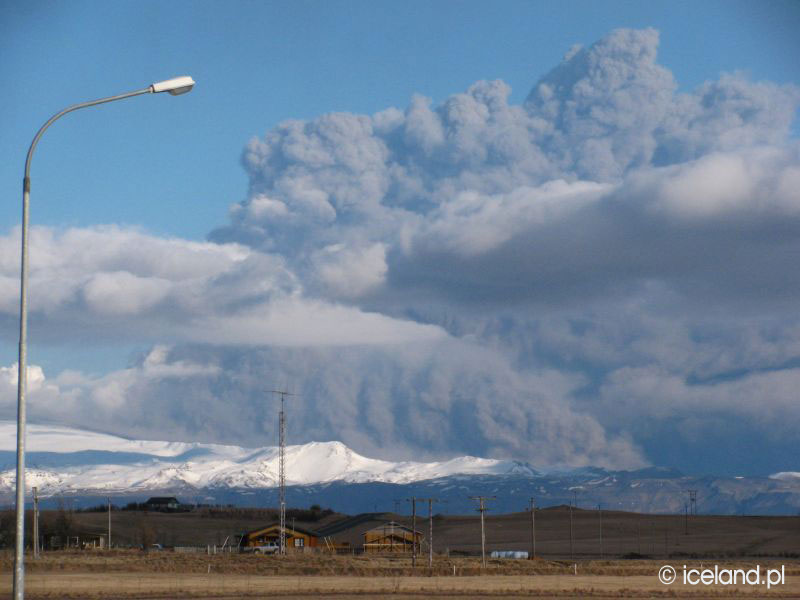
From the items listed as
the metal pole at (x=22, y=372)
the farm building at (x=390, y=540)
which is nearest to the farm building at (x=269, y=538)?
the farm building at (x=390, y=540)

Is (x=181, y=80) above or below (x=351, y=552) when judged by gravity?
above

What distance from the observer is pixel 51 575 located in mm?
99438

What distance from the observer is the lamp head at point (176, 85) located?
131 ft

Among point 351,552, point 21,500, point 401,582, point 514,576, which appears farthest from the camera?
point 351,552

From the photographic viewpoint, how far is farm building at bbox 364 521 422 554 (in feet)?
585

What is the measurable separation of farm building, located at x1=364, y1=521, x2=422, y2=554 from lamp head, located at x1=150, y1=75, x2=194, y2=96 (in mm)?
143216

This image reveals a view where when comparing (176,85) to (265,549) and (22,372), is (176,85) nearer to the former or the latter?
(22,372)

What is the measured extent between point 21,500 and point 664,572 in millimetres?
79148

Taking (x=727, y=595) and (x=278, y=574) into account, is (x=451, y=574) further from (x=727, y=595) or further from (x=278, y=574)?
(x=727, y=595)

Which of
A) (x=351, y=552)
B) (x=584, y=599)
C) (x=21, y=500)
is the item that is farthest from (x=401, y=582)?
(x=351, y=552)

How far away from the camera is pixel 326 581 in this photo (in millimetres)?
95750

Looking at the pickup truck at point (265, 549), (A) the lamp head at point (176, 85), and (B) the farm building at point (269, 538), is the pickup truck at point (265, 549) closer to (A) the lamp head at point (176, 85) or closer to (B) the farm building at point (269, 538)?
(B) the farm building at point (269, 538)

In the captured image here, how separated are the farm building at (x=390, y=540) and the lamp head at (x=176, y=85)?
14322cm

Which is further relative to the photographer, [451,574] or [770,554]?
[770,554]
